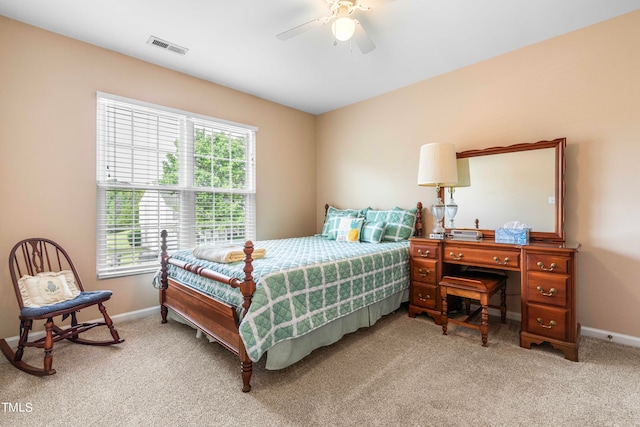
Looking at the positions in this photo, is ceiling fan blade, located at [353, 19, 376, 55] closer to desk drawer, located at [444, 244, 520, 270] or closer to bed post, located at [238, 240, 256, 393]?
bed post, located at [238, 240, 256, 393]

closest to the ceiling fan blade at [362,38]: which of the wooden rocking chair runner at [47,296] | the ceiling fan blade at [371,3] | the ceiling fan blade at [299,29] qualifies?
the ceiling fan blade at [371,3]

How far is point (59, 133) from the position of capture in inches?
102

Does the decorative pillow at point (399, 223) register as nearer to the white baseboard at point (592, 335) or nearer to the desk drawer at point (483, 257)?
the desk drawer at point (483, 257)

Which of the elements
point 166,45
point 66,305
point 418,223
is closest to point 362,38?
point 166,45

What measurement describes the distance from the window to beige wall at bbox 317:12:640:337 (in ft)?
8.12

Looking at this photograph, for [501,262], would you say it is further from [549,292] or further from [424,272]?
[424,272]

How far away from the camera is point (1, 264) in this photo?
2.35m

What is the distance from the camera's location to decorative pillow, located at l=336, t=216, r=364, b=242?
3.52 metres

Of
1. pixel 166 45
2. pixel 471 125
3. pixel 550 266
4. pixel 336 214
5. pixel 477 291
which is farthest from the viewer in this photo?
pixel 336 214

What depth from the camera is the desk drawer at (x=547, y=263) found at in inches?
84.9

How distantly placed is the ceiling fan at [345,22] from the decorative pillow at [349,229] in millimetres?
1956

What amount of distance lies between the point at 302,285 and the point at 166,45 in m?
2.55

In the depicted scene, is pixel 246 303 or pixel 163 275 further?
pixel 163 275

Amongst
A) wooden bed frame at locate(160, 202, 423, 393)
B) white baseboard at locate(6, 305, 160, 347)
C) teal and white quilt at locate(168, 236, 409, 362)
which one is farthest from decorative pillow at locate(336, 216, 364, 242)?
white baseboard at locate(6, 305, 160, 347)
